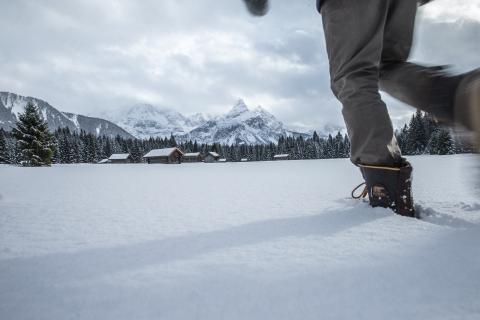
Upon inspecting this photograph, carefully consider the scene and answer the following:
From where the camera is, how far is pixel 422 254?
58 cm

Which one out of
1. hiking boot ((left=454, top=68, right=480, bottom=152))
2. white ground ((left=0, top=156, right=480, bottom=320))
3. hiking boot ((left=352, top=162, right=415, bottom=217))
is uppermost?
hiking boot ((left=454, top=68, right=480, bottom=152))

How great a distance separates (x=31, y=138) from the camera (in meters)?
17.5

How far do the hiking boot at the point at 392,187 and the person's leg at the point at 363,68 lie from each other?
0.04 meters

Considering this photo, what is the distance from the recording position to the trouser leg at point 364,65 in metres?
1.06

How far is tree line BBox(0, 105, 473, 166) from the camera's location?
17.2 m

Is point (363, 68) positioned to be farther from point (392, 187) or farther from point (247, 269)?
point (247, 269)

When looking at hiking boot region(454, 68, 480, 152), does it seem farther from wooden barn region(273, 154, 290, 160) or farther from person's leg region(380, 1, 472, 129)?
wooden barn region(273, 154, 290, 160)

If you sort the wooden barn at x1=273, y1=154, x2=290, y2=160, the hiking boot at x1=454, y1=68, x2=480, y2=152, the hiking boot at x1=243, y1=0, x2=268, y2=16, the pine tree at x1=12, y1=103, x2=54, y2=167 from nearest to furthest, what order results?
the hiking boot at x1=454, y1=68, x2=480, y2=152, the hiking boot at x1=243, y1=0, x2=268, y2=16, the pine tree at x1=12, y1=103, x2=54, y2=167, the wooden barn at x1=273, y1=154, x2=290, y2=160

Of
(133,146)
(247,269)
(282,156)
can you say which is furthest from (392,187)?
(282,156)

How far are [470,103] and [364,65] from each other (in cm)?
46

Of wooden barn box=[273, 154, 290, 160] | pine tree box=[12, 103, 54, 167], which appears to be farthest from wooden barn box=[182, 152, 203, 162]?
pine tree box=[12, 103, 54, 167]

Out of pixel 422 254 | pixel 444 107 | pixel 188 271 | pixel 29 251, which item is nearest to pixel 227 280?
pixel 188 271

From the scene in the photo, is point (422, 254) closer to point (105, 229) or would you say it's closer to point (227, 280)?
point (227, 280)

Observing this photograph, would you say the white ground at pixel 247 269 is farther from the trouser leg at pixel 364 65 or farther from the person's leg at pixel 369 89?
the trouser leg at pixel 364 65
